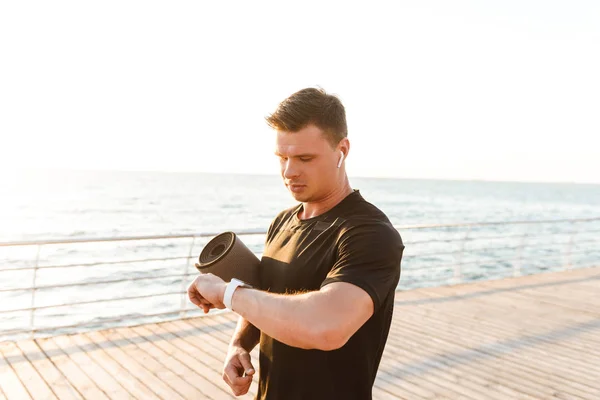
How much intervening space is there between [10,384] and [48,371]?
0.96 feet

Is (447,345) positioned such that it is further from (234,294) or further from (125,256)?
(125,256)

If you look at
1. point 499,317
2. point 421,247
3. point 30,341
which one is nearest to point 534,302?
point 499,317

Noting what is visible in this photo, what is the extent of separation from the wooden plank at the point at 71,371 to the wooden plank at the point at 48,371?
3 centimetres

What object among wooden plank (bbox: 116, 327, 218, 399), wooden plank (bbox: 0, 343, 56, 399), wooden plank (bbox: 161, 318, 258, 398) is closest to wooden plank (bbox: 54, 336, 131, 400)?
wooden plank (bbox: 0, 343, 56, 399)

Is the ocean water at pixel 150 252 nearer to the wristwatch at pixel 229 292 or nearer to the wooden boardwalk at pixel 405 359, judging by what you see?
the wooden boardwalk at pixel 405 359

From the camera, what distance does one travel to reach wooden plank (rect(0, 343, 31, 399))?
360cm

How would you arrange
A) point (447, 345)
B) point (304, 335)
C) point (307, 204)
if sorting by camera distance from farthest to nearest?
point (447, 345)
point (307, 204)
point (304, 335)

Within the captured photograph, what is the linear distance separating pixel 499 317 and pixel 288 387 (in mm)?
5189

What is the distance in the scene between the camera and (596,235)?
101 ft

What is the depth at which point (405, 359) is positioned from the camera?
453 centimetres

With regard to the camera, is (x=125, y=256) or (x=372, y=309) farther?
(x=125, y=256)

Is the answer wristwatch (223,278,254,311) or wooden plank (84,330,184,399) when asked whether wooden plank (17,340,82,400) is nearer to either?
wooden plank (84,330,184,399)

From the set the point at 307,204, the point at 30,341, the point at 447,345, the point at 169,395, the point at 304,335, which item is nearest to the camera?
the point at 304,335

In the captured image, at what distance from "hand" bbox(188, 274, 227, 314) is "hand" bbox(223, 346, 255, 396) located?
0.35 m
